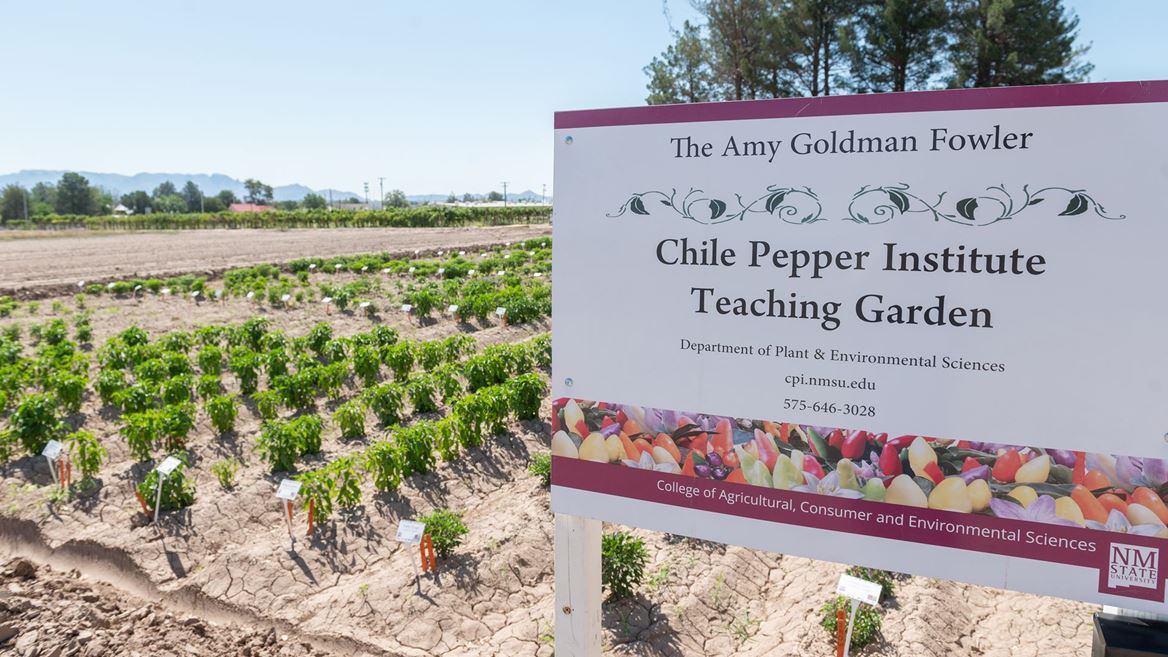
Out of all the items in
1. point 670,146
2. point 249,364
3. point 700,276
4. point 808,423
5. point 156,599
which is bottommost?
point 156,599

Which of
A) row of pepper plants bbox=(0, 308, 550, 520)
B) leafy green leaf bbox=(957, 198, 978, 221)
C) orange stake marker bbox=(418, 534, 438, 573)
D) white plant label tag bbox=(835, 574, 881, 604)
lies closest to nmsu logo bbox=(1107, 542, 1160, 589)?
leafy green leaf bbox=(957, 198, 978, 221)

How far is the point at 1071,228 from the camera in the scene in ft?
8.89

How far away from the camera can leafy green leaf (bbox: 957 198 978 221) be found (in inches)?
111

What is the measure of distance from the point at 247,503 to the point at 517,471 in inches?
112

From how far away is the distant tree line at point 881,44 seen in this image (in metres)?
25.3

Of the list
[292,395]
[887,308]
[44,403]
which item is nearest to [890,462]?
[887,308]

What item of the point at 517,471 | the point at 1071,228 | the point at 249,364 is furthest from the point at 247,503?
the point at 1071,228

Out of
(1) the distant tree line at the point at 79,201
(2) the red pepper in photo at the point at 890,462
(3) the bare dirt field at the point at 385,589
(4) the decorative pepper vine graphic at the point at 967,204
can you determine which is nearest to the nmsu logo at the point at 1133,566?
(2) the red pepper in photo at the point at 890,462

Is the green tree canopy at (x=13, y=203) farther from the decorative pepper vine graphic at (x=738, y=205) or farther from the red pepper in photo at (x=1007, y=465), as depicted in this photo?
the red pepper in photo at (x=1007, y=465)

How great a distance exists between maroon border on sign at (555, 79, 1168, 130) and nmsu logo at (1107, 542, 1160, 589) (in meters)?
1.58

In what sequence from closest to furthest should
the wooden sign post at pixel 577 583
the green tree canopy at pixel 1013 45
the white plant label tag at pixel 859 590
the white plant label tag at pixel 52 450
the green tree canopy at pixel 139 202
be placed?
the wooden sign post at pixel 577 583
the white plant label tag at pixel 859 590
the white plant label tag at pixel 52 450
the green tree canopy at pixel 1013 45
the green tree canopy at pixel 139 202

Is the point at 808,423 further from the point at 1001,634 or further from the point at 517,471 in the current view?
the point at 517,471

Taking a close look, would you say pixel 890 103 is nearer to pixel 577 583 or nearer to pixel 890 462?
pixel 890 462

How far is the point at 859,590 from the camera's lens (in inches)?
164
